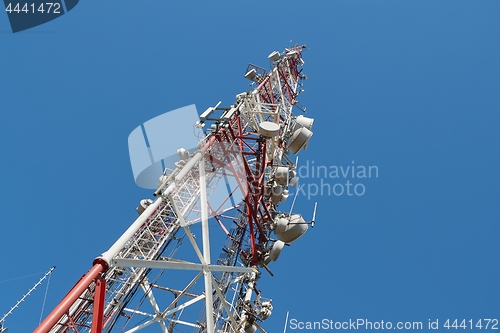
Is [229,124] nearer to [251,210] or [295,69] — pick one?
[251,210]

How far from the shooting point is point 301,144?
65.9 ft

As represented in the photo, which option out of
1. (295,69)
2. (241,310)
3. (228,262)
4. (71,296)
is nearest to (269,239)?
(228,262)

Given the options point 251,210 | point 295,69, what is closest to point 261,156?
point 251,210

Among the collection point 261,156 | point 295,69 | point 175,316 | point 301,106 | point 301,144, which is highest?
point 295,69

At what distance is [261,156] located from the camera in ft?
57.4

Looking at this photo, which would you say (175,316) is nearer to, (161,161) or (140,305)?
(140,305)

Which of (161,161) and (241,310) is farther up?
(161,161)

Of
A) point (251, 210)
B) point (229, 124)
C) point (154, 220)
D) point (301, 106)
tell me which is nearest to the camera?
point (154, 220)

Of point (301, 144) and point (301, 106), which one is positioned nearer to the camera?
point (301, 144)

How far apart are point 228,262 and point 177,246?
2.61 m

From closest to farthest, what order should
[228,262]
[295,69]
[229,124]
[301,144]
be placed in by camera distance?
[229,124]
[228,262]
[301,144]
[295,69]

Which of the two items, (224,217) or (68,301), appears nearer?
(68,301)

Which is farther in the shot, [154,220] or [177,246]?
[177,246]

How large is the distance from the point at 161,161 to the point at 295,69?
53.8ft
